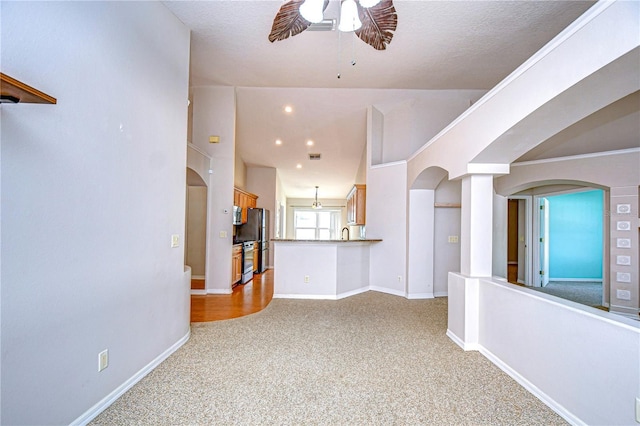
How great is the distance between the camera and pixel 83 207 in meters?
1.85

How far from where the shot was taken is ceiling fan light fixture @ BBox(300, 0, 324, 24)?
2111mm

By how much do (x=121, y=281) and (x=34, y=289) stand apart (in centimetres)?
61

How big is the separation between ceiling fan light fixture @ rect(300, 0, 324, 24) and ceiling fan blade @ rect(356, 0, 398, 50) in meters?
0.40

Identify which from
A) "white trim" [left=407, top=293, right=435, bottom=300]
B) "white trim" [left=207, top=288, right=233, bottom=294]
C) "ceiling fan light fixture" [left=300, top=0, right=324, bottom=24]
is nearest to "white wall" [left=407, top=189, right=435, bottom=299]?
"white trim" [left=407, top=293, right=435, bottom=300]

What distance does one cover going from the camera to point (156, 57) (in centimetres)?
266

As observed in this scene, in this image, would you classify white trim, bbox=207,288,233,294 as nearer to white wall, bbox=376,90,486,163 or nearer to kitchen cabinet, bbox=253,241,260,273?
kitchen cabinet, bbox=253,241,260,273

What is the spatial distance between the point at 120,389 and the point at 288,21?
10.2 feet

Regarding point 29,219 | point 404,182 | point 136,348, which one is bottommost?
point 136,348

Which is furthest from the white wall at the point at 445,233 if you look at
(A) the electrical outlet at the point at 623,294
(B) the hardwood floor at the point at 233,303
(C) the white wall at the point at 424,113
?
(B) the hardwood floor at the point at 233,303

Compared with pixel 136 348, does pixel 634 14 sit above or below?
above

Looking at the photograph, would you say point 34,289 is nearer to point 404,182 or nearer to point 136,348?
point 136,348

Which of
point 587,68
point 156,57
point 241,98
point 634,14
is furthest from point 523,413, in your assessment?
point 241,98

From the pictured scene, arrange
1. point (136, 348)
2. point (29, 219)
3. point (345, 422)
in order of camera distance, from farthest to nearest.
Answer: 1. point (136, 348)
2. point (345, 422)
3. point (29, 219)

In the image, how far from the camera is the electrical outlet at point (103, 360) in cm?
196
